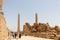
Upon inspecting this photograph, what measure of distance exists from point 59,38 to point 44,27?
35716 millimetres

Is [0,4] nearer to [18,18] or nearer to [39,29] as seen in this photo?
[39,29]

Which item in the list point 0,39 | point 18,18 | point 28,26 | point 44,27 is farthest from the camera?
point 18,18

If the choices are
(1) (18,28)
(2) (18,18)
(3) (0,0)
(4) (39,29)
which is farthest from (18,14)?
(3) (0,0)

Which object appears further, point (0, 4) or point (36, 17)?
point (36, 17)

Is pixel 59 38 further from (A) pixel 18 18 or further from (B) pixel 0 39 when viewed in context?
(A) pixel 18 18

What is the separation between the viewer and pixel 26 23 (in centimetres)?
5644

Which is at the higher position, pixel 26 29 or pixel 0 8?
pixel 0 8

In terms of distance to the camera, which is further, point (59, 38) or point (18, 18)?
point (18, 18)

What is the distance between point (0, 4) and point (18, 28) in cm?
5159

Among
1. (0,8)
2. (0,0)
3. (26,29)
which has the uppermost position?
(0,0)

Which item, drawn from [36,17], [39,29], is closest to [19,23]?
[36,17]

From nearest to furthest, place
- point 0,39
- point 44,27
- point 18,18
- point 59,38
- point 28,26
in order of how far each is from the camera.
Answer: point 59,38 < point 0,39 < point 44,27 < point 28,26 < point 18,18

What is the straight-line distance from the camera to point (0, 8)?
6.65m

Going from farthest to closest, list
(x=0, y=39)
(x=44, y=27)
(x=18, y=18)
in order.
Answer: (x=18, y=18) < (x=44, y=27) < (x=0, y=39)
